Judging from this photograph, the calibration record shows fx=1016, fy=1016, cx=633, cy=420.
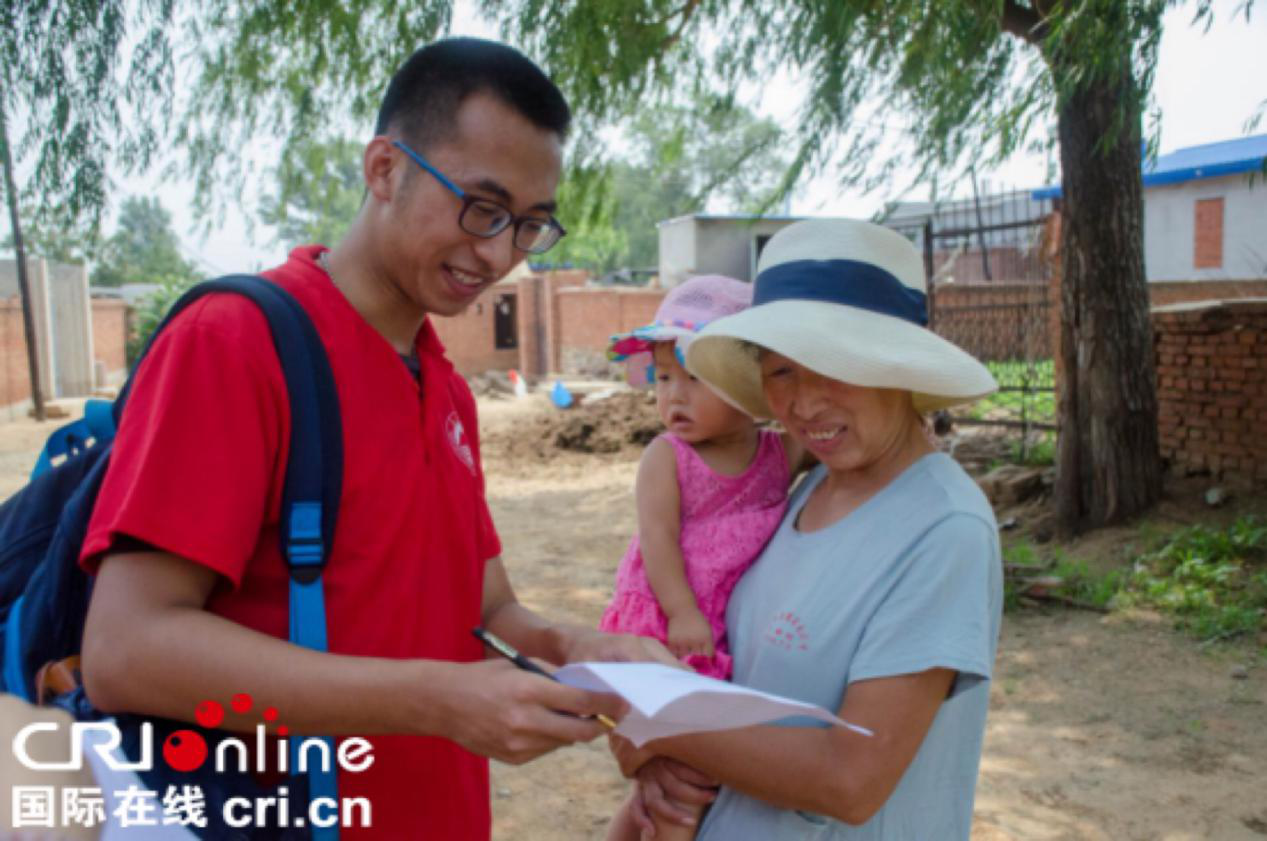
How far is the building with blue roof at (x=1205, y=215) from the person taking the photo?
1766cm

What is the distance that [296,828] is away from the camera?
1.33 meters

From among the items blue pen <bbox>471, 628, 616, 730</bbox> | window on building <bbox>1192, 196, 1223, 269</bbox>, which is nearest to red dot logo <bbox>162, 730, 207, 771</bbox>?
blue pen <bbox>471, 628, 616, 730</bbox>

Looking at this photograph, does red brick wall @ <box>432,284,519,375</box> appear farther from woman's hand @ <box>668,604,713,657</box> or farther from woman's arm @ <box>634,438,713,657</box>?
woman's hand @ <box>668,604,713,657</box>

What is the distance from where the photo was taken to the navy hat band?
64.0 inches

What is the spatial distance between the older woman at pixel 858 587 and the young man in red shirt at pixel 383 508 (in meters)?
0.23

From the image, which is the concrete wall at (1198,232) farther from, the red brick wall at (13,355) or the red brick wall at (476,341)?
the red brick wall at (13,355)

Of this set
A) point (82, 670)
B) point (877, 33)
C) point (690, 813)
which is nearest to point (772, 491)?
point (690, 813)

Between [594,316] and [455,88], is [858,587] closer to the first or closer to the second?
[455,88]

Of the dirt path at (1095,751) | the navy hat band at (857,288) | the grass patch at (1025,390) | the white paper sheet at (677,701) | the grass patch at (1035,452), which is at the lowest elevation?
the dirt path at (1095,751)

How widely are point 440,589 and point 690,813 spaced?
515 mm

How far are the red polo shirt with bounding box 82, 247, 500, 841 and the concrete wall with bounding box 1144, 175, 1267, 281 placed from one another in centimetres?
1843

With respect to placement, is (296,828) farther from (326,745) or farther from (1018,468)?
(1018,468)

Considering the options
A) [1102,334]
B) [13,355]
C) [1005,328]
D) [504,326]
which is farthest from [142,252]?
[1102,334]

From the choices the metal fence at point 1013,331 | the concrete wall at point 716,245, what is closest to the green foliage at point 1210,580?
the metal fence at point 1013,331
